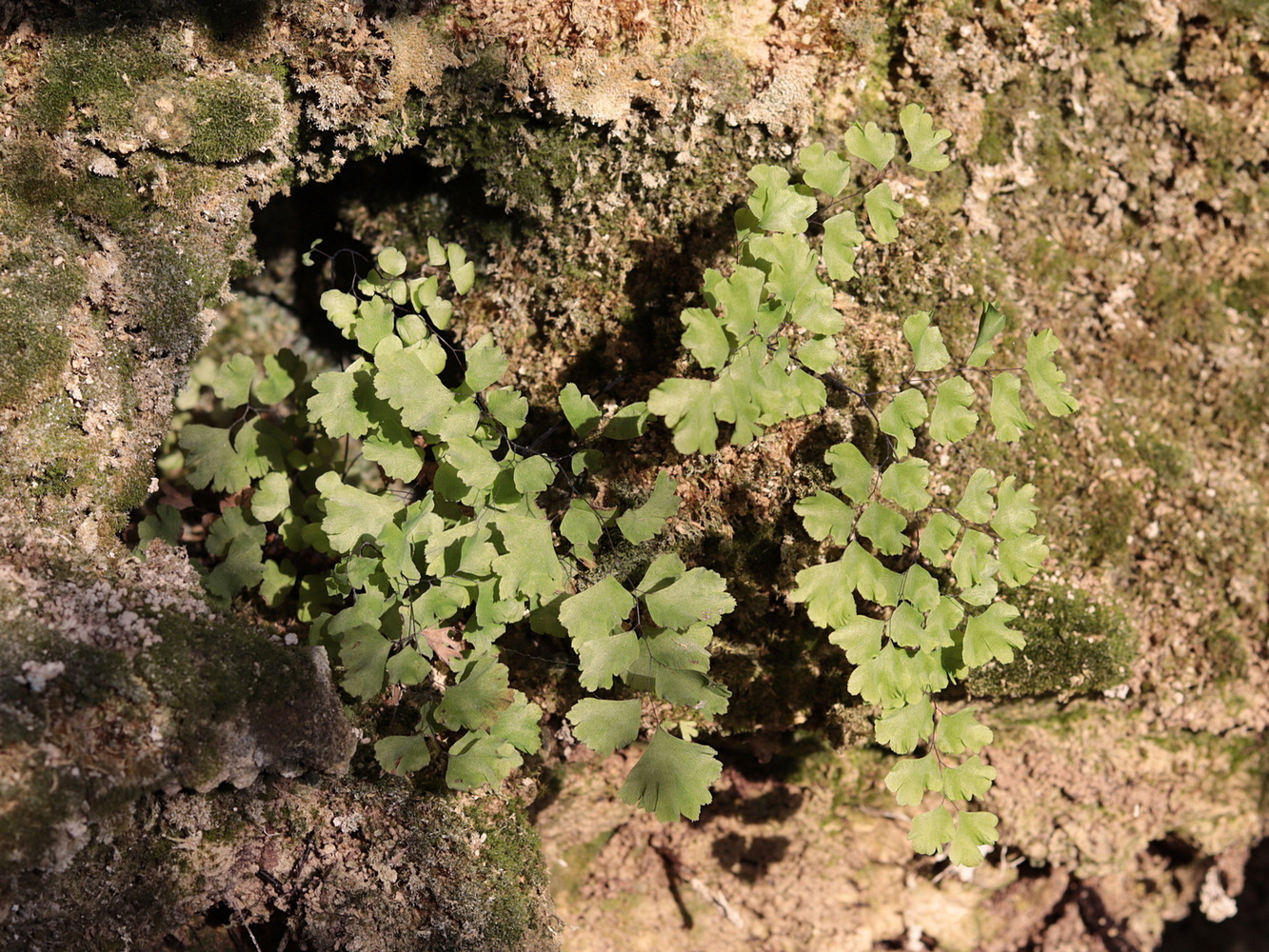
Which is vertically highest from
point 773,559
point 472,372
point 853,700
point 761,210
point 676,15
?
point 676,15

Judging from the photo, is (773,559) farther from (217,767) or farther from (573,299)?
(217,767)

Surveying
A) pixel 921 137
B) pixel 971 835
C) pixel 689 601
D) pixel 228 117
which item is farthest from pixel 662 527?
pixel 228 117

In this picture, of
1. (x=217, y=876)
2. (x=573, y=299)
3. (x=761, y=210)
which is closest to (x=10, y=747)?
(x=217, y=876)

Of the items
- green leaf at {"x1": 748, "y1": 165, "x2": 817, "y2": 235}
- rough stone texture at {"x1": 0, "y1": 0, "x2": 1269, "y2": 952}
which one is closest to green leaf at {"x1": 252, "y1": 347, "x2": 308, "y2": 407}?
rough stone texture at {"x1": 0, "y1": 0, "x2": 1269, "y2": 952}

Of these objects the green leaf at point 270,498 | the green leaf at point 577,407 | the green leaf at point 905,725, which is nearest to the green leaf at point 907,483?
the green leaf at point 905,725

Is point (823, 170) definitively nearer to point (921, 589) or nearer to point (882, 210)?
point (882, 210)

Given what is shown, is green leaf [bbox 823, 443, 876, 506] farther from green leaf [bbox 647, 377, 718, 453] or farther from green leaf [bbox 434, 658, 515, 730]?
green leaf [bbox 434, 658, 515, 730]
